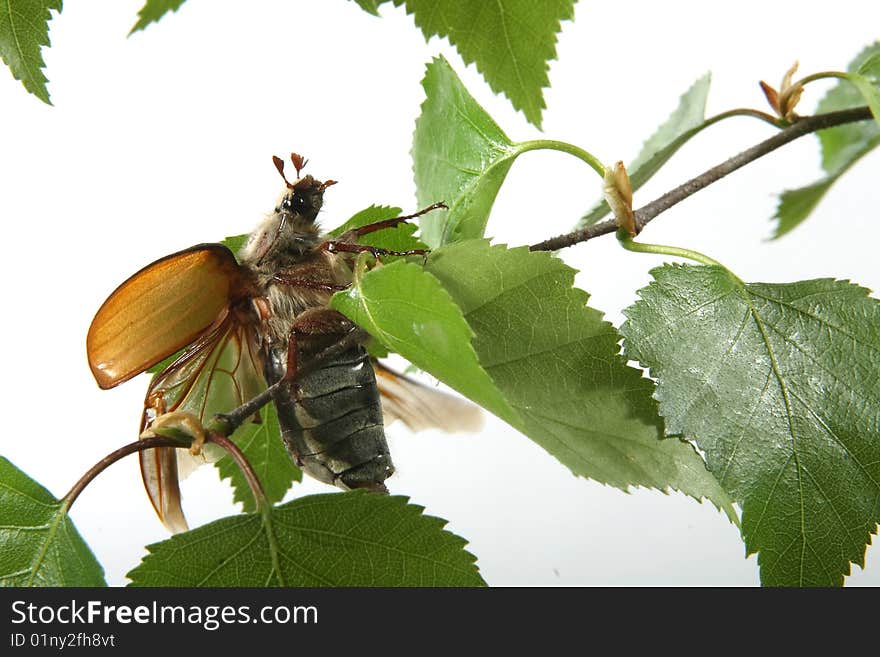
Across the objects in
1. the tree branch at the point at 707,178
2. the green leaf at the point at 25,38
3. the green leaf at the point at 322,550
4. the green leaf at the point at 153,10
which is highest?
the green leaf at the point at 153,10

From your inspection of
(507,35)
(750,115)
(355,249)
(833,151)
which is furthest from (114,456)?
(833,151)

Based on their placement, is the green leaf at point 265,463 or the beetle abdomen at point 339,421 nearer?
the beetle abdomen at point 339,421

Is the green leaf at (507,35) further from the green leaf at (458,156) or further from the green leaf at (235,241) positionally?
the green leaf at (235,241)

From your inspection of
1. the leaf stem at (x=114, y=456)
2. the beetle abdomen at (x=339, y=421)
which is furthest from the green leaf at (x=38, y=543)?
the beetle abdomen at (x=339, y=421)

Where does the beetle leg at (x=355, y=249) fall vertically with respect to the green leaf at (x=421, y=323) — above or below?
above

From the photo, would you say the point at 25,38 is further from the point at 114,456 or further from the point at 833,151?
the point at 833,151

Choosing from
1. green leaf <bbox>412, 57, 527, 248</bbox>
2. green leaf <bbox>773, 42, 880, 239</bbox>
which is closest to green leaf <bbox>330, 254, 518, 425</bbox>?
green leaf <bbox>412, 57, 527, 248</bbox>
